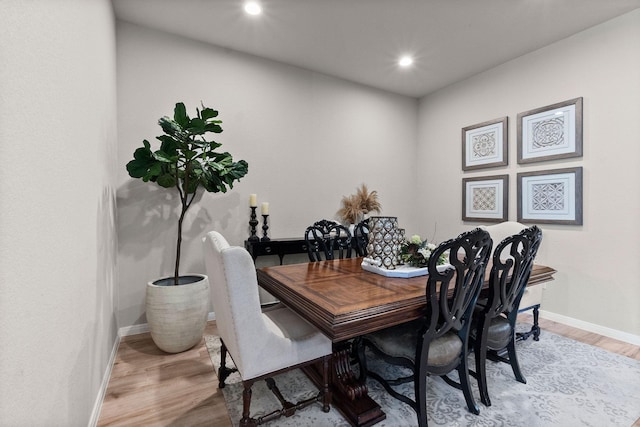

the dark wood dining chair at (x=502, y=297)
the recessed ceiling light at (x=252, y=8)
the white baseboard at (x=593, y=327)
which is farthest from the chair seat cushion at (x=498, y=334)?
the recessed ceiling light at (x=252, y=8)

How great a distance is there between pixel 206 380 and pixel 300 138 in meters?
2.76

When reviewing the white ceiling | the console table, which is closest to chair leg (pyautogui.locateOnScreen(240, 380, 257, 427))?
the console table

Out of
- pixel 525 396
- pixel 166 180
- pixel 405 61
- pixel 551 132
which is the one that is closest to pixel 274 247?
pixel 166 180

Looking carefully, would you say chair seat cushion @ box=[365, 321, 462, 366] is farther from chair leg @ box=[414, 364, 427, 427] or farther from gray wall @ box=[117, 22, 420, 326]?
gray wall @ box=[117, 22, 420, 326]

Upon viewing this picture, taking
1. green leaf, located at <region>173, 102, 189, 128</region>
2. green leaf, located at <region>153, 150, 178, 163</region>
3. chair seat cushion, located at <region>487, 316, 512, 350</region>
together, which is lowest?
chair seat cushion, located at <region>487, 316, 512, 350</region>

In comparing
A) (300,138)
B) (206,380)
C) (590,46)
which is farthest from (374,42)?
(206,380)

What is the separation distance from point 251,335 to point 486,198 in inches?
139

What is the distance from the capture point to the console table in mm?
3121

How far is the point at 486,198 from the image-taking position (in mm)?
3803

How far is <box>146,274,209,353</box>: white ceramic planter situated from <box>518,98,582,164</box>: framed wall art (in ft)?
12.2

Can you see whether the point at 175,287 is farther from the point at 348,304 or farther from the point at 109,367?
the point at 348,304

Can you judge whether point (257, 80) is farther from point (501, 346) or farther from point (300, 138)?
point (501, 346)

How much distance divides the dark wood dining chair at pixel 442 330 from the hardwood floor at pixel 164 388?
3.26 ft

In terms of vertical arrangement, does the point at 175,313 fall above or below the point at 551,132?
below
